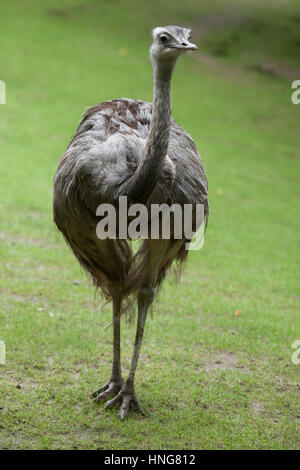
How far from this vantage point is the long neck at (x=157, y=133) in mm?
3381

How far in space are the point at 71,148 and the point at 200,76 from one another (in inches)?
439

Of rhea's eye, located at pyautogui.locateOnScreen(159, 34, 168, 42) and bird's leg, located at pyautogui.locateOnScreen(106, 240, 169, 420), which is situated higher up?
rhea's eye, located at pyautogui.locateOnScreen(159, 34, 168, 42)

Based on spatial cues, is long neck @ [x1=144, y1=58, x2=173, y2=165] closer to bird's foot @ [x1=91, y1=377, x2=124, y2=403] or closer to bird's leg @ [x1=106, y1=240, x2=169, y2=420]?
bird's leg @ [x1=106, y1=240, x2=169, y2=420]

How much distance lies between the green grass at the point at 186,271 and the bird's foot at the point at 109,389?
0.09 meters

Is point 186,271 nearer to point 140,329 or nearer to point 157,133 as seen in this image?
point 140,329

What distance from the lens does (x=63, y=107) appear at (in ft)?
39.4

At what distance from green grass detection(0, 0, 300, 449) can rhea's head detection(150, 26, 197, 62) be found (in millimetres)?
2135

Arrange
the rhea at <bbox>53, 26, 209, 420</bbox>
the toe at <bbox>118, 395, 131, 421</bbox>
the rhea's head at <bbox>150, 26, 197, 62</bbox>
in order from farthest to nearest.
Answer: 1. the toe at <bbox>118, 395, 131, 421</bbox>
2. the rhea at <bbox>53, 26, 209, 420</bbox>
3. the rhea's head at <bbox>150, 26, 197, 62</bbox>

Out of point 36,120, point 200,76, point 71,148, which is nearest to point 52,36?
point 200,76

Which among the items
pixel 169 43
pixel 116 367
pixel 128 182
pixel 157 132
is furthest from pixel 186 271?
pixel 169 43

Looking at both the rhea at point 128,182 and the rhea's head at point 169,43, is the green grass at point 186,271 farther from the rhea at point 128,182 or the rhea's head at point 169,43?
the rhea's head at point 169,43

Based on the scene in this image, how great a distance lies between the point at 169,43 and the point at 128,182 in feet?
2.36

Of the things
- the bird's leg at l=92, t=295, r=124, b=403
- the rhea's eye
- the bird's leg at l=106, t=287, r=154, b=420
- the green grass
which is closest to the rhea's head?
the rhea's eye

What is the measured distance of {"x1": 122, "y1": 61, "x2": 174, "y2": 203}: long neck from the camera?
3381 millimetres
